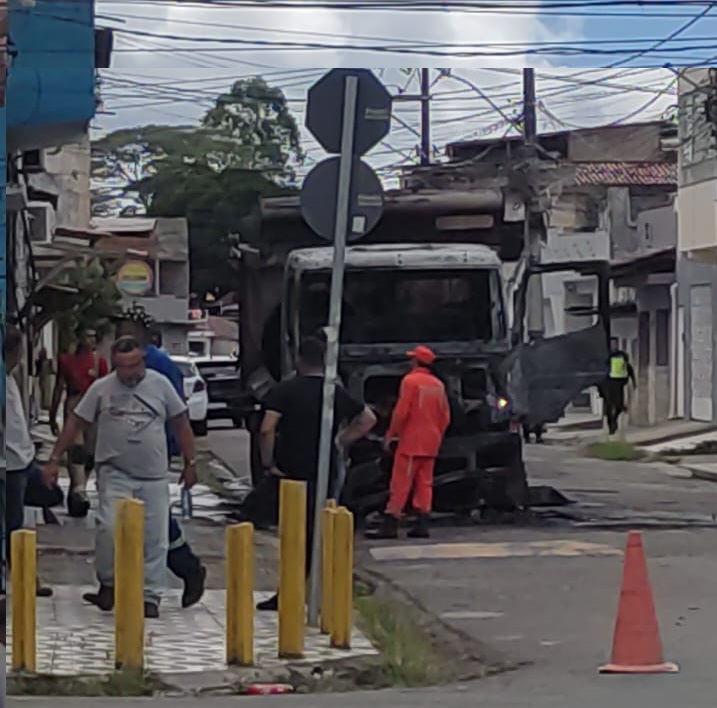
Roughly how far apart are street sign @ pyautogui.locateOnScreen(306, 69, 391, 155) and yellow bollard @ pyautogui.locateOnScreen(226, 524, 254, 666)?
1.69 metres

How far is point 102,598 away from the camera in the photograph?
29.6 feet

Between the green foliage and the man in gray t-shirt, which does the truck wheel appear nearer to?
the man in gray t-shirt

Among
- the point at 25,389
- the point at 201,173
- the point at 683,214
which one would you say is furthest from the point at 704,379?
the point at 25,389

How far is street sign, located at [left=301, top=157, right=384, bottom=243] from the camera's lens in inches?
336

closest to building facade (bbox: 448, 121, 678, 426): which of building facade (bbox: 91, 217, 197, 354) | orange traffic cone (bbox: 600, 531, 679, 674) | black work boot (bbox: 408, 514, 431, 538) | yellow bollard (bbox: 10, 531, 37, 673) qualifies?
orange traffic cone (bbox: 600, 531, 679, 674)

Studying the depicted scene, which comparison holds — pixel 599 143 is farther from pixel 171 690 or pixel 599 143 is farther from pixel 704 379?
pixel 171 690

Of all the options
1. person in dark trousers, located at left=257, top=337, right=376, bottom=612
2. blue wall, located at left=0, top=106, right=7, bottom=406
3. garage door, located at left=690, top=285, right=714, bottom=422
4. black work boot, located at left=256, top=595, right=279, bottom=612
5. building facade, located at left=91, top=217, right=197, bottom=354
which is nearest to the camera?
blue wall, located at left=0, top=106, right=7, bottom=406

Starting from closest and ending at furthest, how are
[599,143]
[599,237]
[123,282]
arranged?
[123,282], [599,143], [599,237]

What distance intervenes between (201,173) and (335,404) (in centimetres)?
154

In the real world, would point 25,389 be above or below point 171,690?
above

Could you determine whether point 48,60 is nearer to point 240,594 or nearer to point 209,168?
point 209,168

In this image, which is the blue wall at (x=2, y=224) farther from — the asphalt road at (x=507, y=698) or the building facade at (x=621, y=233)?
the building facade at (x=621, y=233)

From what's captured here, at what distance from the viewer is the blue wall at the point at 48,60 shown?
660 centimetres

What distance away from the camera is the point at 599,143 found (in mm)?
8430
